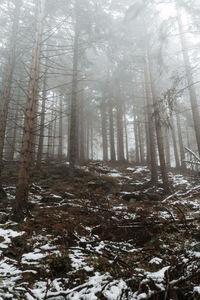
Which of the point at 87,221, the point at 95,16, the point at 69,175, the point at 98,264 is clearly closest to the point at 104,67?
the point at 95,16

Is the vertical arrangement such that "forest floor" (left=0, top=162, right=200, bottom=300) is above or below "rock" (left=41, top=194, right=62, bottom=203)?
below

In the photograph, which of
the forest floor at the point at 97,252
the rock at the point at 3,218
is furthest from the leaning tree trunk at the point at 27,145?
the forest floor at the point at 97,252

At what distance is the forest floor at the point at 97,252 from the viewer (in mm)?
2127

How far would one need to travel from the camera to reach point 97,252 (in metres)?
3.26

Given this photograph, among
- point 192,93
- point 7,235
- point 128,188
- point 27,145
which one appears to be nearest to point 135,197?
point 128,188

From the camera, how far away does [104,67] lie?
779 inches

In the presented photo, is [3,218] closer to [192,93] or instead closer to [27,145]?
[27,145]

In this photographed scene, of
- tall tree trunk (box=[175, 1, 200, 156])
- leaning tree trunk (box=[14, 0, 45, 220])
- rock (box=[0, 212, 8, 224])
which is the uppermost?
tall tree trunk (box=[175, 1, 200, 156])

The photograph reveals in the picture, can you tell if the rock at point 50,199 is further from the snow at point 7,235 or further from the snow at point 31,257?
the snow at point 31,257

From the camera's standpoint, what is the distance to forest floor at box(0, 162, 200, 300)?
213 cm

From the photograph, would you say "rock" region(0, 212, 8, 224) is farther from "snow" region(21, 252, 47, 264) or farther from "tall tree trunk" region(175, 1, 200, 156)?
"tall tree trunk" region(175, 1, 200, 156)

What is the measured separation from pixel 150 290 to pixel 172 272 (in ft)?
1.43

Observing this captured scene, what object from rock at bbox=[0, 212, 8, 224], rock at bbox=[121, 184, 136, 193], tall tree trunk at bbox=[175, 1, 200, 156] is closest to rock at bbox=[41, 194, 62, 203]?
rock at bbox=[0, 212, 8, 224]

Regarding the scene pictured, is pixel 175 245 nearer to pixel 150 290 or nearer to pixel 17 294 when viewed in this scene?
pixel 150 290
